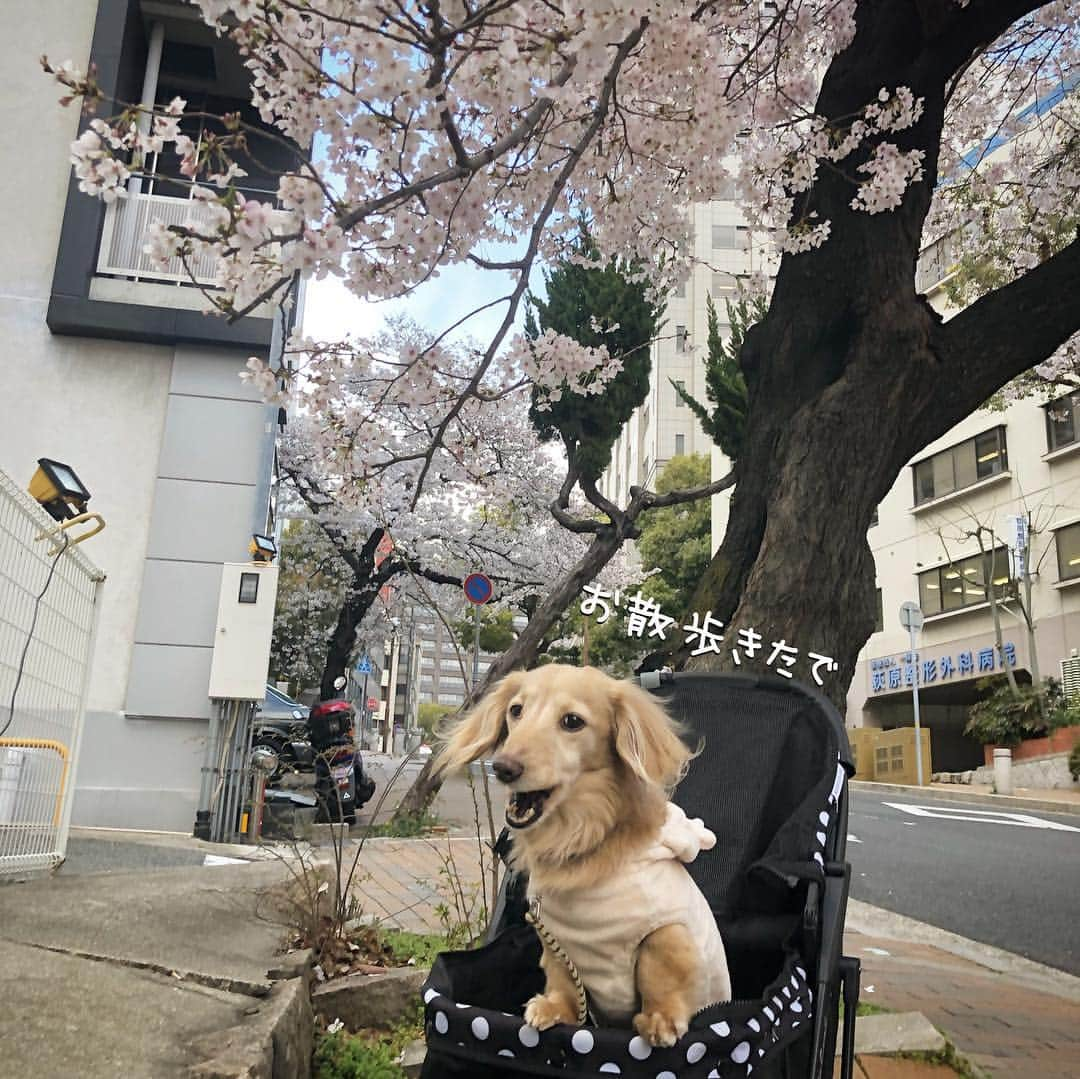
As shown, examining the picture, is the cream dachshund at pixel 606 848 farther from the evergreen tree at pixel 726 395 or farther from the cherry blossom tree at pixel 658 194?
the evergreen tree at pixel 726 395

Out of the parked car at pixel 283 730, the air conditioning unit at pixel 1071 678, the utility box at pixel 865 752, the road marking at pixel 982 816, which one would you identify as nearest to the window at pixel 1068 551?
the air conditioning unit at pixel 1071 678

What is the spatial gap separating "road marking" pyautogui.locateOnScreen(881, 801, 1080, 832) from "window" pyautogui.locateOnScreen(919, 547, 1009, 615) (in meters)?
9.03

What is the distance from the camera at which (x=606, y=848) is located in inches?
70.4

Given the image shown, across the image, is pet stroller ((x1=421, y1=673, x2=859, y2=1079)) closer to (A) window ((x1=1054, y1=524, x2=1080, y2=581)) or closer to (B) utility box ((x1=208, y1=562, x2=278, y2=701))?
(B) utility box ((x1=208, y1=562, x2=278, y2=701))

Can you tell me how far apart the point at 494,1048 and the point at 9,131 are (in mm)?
9616

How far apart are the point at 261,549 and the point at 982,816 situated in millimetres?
10215

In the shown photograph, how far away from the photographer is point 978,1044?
12.4 ft

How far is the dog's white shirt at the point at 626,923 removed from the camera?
5.53ft

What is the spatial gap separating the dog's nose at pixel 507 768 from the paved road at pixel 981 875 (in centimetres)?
509

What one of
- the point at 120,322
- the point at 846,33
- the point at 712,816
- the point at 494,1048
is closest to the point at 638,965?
the point at 494,1048

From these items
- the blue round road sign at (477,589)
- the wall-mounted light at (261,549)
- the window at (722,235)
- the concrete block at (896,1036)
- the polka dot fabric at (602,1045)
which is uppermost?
the window at (722,235)

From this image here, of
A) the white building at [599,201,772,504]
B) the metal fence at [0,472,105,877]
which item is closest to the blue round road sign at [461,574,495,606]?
the metal fence at [0,472,105,877]

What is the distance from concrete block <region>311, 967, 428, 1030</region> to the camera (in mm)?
3082

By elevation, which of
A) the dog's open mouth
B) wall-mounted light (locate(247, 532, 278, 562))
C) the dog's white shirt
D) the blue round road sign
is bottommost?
the dog's white shirt
